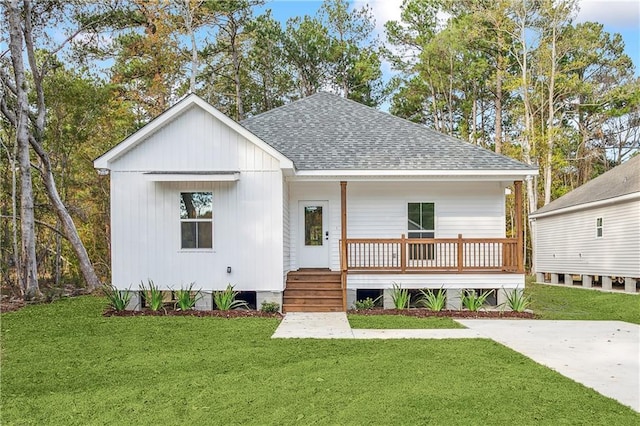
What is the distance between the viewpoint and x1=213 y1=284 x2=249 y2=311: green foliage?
35.9 feet

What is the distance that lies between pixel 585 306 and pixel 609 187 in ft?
21.5

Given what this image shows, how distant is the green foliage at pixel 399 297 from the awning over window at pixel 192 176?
4398 millimetres

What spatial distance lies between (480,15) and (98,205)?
21.0 metres

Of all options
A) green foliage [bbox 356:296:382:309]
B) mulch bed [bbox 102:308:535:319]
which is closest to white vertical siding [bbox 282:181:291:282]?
mulch bed [bbox 102:308:535:319]

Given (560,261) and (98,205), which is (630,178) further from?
(98,205)

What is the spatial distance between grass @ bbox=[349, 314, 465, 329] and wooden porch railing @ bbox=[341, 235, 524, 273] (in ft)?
5.07

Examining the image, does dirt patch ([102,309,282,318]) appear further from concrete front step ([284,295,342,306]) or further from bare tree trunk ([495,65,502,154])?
bare tree trunk ([495,65,502,154])

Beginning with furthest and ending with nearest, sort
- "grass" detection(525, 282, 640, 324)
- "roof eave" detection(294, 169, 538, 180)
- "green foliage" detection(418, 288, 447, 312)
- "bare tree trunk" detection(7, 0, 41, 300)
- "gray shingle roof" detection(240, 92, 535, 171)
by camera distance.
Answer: "bare tree trunk" detection(7, 0, 41, 300), "gray shingle roof" detection(240, 92, 535, 171), "roof eave" detection(294, 169, 538, 180), "grass" detection(525, 282, 640, 324), "green foliage" detection(418, 288, 447, 312)

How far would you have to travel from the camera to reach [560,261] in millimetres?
20578

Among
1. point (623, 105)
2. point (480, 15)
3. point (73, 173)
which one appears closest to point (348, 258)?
point (73, 173)

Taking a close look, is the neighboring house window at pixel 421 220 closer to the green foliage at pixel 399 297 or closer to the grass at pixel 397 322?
the green foliage at pixel 399 297

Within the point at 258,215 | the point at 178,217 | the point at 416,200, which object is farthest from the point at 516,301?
the point at 178,217

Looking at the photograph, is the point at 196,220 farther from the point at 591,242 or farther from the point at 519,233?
the point at 591,242

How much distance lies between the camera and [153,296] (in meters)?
10.8
